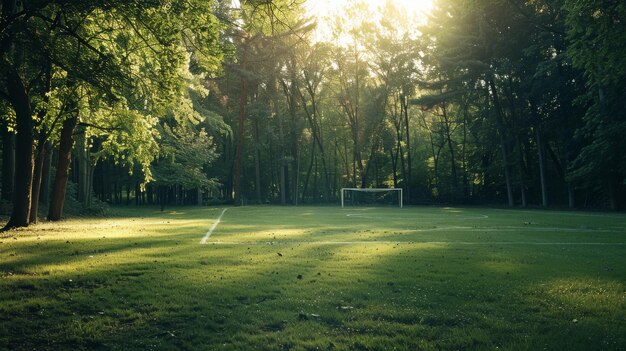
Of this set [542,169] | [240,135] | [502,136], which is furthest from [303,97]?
[542,169]

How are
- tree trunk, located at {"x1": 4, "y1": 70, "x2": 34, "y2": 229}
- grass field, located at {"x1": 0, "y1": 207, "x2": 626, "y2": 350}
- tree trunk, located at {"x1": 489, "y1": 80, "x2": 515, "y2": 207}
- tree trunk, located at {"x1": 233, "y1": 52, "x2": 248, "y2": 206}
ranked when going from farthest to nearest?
tree trunk, located at {"x1": 233, "y1": 52, "x2": 248, "y2": 206}, tree trunk, located at {"x1": 489, "y1": 80, "x2": 515, "y2": 207}, tree trunk, located at {"x1": 4, "y1": 70, "x2": 34, "y2": 229}, grass field, located at {"x1": 0, "y1": 207, "x2": 626, "y2": 350}

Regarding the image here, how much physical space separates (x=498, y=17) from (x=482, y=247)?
3023 centimetres

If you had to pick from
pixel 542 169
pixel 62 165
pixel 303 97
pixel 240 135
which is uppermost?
pixel 303 97

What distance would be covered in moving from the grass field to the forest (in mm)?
4863

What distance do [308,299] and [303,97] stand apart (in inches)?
1795

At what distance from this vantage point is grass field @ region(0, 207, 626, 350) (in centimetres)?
504

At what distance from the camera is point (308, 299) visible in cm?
639

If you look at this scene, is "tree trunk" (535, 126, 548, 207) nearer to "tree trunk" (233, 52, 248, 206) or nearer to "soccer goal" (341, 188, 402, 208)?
"soccer goal" (341, 188, 402, 208)

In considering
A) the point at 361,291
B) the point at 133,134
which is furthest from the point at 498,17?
the point at 361,291

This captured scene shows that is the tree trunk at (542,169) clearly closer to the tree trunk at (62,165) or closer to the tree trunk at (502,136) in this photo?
the tree trunk at (502,136)

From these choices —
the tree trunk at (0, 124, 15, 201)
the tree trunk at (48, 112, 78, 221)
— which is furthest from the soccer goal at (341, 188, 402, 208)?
the tree trunk at (0, 124, 15, 201)

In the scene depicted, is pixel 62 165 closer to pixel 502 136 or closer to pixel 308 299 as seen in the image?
pixel 308 299

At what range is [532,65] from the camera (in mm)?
36062

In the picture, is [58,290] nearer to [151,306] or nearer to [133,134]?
[151,306]
